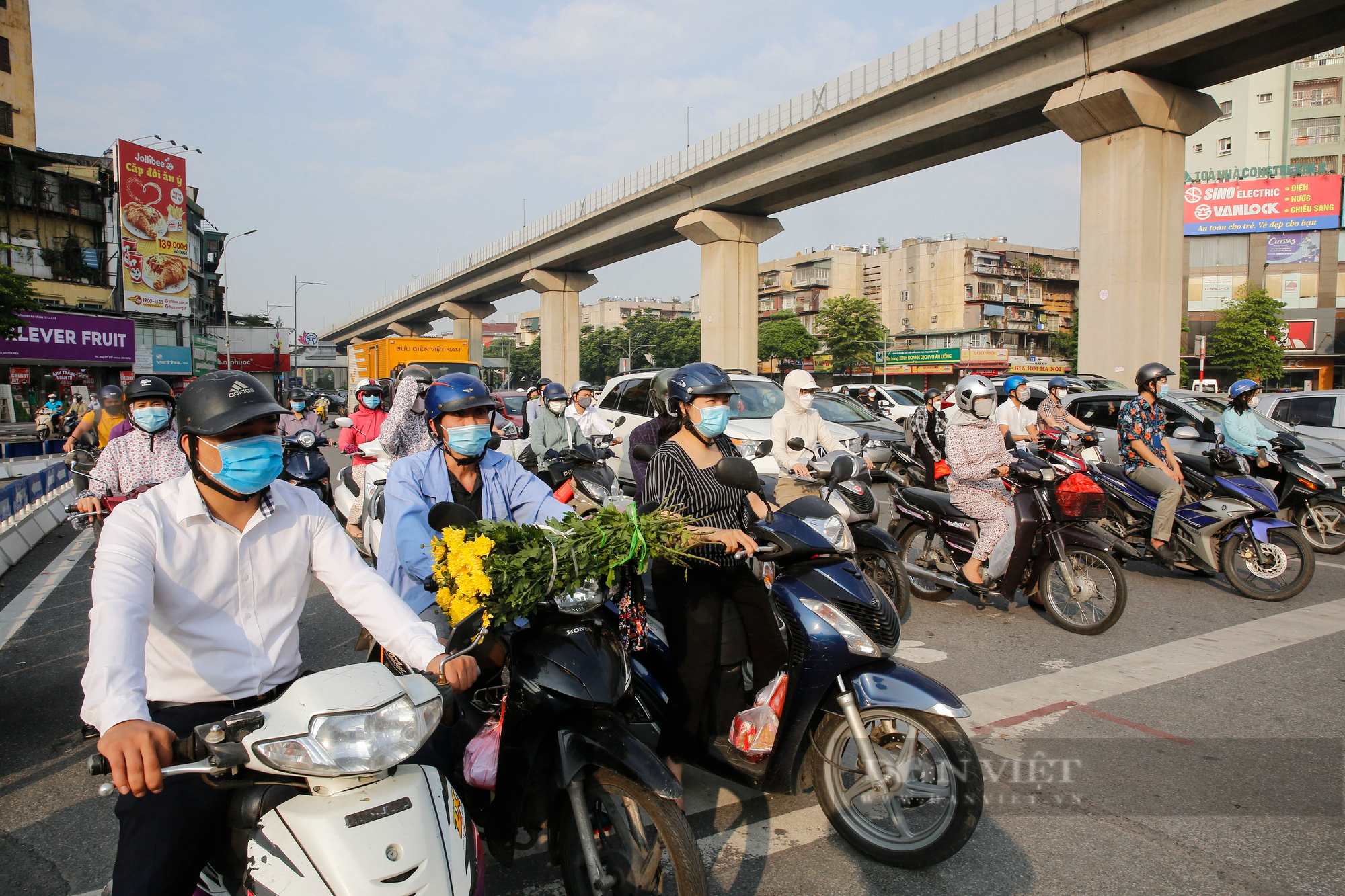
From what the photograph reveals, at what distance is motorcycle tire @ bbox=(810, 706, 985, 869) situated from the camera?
284cm

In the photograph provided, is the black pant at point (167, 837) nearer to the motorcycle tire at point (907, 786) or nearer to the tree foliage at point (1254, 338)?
the motorcycle tire at point (907, 786)

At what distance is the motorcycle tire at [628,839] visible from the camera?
231cm

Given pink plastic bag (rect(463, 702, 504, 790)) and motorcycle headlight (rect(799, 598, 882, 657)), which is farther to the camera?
motorcycle headlight (rect(799, 598, 882, 657))

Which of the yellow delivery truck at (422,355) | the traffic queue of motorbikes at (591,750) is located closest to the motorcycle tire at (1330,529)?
the traffic queue of motorbikes at (591,750)

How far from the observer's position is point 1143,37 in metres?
20.0

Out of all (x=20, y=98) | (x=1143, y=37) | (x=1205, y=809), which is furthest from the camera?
(x=20, y=98)

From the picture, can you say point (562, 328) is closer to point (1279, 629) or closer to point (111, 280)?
point (111, 280)

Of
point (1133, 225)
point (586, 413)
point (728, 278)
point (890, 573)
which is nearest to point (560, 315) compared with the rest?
point (728, 278)

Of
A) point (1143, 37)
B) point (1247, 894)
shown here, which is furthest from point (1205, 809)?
point (1143, 37)

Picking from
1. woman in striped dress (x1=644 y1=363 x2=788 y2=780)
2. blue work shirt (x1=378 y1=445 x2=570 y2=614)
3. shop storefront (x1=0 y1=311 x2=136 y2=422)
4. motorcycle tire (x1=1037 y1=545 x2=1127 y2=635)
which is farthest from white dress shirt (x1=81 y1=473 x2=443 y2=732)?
shop storefront (x1=0 y1=311 x2=136 y2=422)

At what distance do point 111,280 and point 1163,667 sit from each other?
54.6m

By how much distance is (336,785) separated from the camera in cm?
177

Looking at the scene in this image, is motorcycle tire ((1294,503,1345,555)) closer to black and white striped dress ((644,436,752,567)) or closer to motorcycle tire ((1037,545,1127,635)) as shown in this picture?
motorcycle tire ((1037,545,1127,635))

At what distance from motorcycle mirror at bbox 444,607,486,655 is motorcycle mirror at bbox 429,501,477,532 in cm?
31
